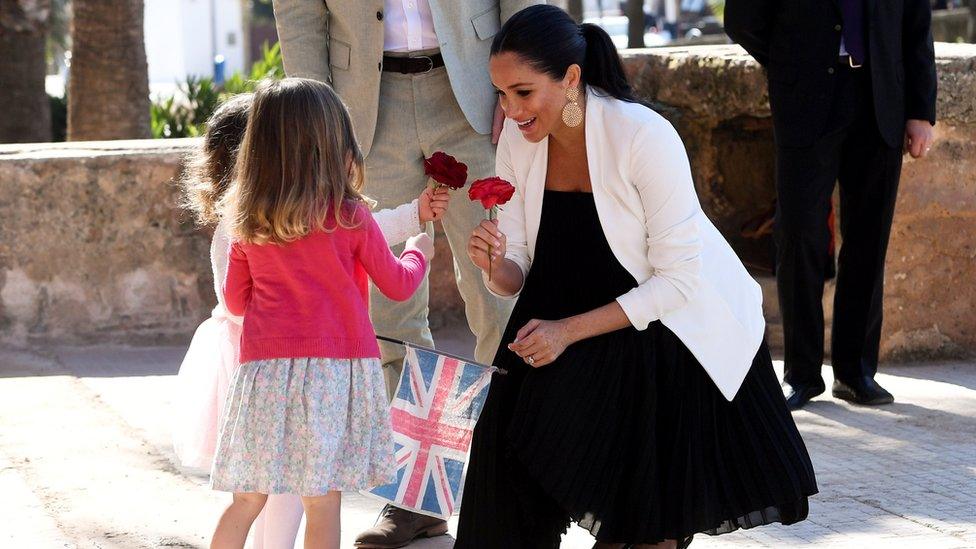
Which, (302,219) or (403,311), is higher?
(302,219)

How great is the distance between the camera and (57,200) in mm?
5785

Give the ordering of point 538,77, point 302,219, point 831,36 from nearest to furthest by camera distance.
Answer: point 302,219
point 538,77
point 831,36

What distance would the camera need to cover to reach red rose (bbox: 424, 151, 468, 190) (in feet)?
10.00

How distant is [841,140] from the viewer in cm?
485

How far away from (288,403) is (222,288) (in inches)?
14.3

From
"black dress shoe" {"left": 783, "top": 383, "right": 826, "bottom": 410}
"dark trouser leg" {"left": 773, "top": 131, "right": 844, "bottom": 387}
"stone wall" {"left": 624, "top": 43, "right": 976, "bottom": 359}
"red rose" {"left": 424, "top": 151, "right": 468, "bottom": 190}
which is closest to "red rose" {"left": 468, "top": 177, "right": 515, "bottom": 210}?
"red rose" {"left": 424, "top": 151, "right": 468, "bottom": 190}

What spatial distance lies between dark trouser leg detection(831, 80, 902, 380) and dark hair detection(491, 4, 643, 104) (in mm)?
1907

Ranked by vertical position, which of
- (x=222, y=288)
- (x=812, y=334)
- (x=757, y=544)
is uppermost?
(x=222, y=288)

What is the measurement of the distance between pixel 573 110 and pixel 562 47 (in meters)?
0.15

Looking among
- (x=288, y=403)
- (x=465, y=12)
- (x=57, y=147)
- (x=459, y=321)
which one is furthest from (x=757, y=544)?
(x=57, y=147)

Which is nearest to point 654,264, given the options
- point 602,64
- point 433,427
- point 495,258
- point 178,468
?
point 495,258

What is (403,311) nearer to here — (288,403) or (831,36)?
(288,403)

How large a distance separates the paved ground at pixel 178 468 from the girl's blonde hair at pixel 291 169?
105cm

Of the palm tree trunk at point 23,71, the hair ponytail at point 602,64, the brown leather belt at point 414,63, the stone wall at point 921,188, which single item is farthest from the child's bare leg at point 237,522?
the palm tree trunk at point 23,71
